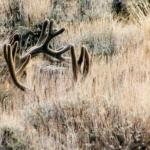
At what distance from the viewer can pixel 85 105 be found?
6.28 metres

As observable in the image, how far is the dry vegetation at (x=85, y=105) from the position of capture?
5.87m

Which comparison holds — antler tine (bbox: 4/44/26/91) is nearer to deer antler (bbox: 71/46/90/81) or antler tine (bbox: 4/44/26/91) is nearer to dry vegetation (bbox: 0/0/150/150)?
dry vegetation (bbox: 0/0/150/150)

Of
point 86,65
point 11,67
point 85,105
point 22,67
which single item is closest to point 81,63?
point 86,65

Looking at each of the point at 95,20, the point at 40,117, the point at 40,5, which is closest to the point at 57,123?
the point at 40,117

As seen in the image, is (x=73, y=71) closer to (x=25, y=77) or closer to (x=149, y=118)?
(x=25, y=77)

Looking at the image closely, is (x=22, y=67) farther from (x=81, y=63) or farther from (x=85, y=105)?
(x=85, y=105)

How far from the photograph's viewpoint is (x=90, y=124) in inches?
238

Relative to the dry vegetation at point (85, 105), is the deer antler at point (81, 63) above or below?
above

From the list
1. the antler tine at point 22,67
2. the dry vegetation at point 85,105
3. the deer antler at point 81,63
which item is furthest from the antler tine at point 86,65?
the antler tine at point 22,67

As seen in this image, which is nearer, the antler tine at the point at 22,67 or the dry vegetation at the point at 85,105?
the dry vegetation at the point at 85,105

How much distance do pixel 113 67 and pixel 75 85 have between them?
139 centimetres

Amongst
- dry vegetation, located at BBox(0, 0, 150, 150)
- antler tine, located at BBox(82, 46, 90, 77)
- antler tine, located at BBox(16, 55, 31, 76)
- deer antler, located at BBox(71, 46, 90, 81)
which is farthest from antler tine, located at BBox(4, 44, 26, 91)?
antler tine, located at BBox(82, 46, 90, 77)

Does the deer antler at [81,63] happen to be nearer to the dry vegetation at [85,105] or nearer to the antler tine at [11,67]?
the dry vegetation at [85,105]

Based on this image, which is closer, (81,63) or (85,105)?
(85,105)
